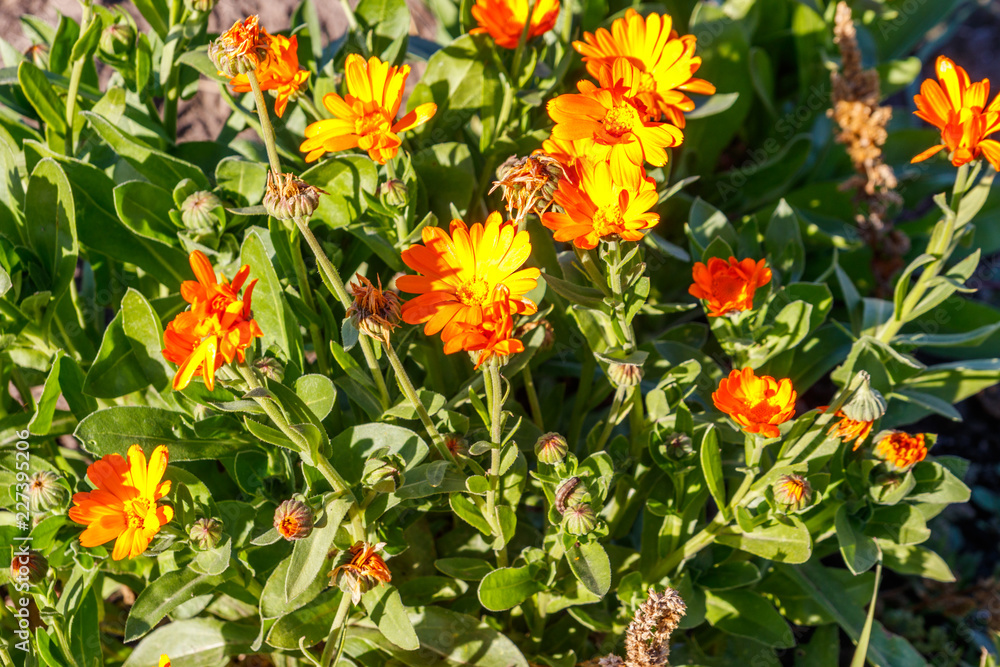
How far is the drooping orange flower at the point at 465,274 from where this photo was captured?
4.75 feet

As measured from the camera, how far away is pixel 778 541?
6.42ft

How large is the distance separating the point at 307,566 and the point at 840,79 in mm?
2370

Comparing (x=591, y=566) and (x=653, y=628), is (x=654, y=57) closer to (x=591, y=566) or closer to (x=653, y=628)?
(x=591, y=566)

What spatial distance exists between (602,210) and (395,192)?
1.77 ft

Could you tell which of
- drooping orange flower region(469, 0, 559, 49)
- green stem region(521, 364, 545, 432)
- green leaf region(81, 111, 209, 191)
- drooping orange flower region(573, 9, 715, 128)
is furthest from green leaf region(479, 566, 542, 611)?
drooping orange flower region(469, 0, 559, 49)

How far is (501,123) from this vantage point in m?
2.36

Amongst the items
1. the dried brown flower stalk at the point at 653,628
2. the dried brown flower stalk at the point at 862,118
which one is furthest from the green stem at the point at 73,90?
the dried brown flower stalk at the point at 862,118

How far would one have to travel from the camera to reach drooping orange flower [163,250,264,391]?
132cm

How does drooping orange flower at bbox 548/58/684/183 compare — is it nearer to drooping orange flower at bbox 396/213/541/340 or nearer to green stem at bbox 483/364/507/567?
drooping orange flower at bbox 396/213/541/340

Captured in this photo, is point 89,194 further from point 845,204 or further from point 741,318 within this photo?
point 845,204

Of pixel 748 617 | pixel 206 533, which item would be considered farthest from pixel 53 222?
pixel 748 617

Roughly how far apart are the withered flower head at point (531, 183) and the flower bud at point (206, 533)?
2.97 feet

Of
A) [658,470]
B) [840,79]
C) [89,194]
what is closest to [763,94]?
[840,79]

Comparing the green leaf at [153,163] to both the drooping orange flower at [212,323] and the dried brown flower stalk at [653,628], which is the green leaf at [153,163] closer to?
the drooping orange flower at [212,323]
